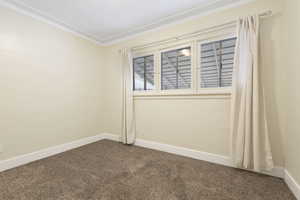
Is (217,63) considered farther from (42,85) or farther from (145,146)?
(42,85)

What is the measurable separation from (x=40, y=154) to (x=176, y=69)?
2.79 metres

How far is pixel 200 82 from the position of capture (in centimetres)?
226

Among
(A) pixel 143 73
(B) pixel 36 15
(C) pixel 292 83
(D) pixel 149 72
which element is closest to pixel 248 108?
(C) pixel 292 83

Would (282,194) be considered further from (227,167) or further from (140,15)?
(140,15)

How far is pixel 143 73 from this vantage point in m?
2.97

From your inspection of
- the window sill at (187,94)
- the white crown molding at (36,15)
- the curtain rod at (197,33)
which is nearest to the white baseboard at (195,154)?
the window sill at (187,94)

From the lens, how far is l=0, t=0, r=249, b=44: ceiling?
6.57 ft

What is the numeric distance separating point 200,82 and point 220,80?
0.98 feet

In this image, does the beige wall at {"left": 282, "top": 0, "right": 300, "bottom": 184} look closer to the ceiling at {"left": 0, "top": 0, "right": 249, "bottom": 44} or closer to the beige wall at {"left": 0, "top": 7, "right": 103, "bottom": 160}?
the ceiling at {"left": 0, "top": 0, "right": 249, "bottom": 44}

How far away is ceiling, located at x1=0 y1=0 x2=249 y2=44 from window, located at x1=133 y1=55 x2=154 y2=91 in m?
0.60

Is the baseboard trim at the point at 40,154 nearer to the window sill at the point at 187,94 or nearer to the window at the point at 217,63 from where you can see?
the window sill at the point at 187,94

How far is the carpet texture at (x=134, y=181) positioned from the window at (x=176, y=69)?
1.31m

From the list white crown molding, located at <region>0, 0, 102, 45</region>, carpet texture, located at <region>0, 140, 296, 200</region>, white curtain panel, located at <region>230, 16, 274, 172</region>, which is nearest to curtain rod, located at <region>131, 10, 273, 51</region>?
white curtain panel, located at <region>230, 16, 274, 172</region>

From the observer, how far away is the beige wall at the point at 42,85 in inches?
77.0
